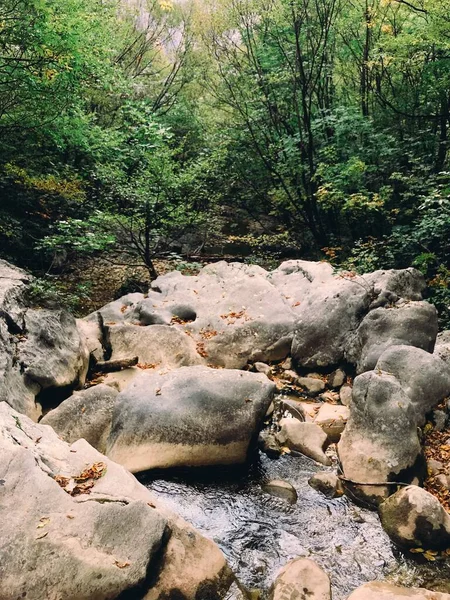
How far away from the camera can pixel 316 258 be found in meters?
14.6

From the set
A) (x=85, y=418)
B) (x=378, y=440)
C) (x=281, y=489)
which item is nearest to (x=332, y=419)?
(x=378, y=440)

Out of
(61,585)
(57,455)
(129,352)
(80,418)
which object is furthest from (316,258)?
(61,585)

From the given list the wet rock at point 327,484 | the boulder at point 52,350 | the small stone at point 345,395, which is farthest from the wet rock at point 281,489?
the boulder at point 52,350

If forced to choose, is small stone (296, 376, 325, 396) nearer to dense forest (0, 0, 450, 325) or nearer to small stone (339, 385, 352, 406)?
small stone (339, 385, 352, 406)

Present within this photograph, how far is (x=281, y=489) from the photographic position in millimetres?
5539

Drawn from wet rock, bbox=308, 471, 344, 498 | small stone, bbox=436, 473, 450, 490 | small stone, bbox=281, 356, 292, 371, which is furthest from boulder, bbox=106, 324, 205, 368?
small stone, bbox=436, 473, 450, 490

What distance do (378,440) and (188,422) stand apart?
2569 mm

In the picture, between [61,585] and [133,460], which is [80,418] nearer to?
[133,460]

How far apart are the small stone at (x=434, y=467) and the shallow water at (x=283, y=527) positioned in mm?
1138

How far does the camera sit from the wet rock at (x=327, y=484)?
547cm

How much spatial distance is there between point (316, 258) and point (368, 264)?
381cm

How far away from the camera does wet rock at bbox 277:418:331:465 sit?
6230 millimetres

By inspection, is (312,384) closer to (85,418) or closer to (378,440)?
(378,440)

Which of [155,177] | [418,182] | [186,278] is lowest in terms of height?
[186,278]
